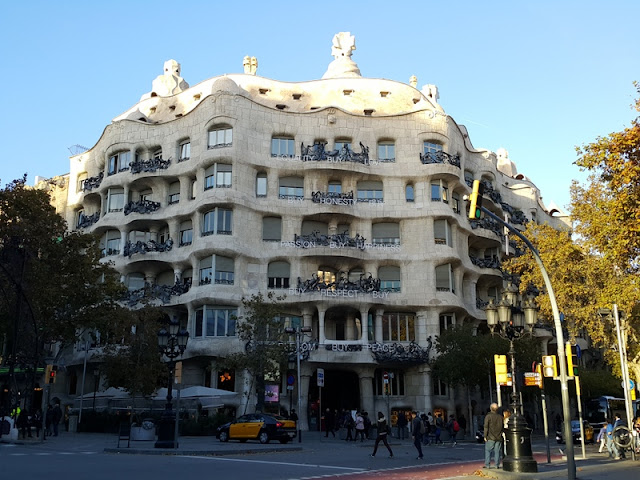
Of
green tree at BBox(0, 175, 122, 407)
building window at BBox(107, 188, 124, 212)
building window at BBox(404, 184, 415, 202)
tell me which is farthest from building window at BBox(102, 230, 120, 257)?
building window at BBox(404, 184, 415, 202)

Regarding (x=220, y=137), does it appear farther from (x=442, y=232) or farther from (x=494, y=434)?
(x=494, y=434)

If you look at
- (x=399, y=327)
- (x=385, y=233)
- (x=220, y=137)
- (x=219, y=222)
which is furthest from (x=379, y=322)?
(x=220, y=137)

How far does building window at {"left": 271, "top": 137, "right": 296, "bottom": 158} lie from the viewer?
46281mm

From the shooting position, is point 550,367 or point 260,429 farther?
point 260,429

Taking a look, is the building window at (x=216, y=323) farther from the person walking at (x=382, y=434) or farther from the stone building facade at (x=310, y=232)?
the person walking at (x=382, y=434)

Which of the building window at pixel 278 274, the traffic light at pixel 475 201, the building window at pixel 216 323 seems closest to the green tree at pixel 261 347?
the building window at pixel 216 323

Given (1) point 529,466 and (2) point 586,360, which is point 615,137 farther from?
(2) point 586,360

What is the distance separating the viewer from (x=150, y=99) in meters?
54.8

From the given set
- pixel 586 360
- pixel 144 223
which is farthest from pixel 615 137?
pixel 586 360

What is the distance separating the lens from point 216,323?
41.8 meters

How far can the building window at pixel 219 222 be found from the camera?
4306 cm

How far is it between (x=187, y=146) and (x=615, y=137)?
105 ft

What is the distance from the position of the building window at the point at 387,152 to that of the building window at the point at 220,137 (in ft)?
35.2

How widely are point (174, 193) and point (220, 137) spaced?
5610 mm
